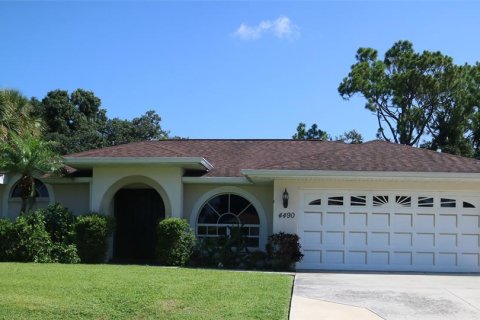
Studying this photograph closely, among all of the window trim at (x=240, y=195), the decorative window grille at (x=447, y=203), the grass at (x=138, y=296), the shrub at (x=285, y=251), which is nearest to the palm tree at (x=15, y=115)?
the window trim at (x=240, y=195)

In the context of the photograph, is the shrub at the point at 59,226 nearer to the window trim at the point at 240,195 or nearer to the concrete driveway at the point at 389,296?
the window trim at the point at 240,195

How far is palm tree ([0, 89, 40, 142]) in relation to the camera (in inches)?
856

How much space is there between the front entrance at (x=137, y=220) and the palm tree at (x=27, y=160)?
2754 mm

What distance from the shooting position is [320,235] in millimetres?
16359

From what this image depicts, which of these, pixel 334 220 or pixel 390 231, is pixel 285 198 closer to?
pixel 334 220

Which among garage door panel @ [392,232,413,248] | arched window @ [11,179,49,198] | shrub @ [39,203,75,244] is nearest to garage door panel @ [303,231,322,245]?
garage door panel @ [392,232,413,248]

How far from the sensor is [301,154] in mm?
20031

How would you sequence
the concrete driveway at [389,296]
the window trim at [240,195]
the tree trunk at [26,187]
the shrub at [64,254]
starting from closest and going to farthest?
the concrete driveway at [389,296], the shrub at [64,254], the tree trunk at [26,187], the window trim at [240,195]

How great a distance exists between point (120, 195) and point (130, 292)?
397 inches

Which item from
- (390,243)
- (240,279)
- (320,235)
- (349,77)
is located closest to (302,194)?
(320,235)

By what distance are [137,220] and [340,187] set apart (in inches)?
282

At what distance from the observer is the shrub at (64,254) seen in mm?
16125

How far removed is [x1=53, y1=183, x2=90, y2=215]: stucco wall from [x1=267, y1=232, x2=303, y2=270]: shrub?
22.3 ft

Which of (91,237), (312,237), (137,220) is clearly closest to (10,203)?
(137,220)
